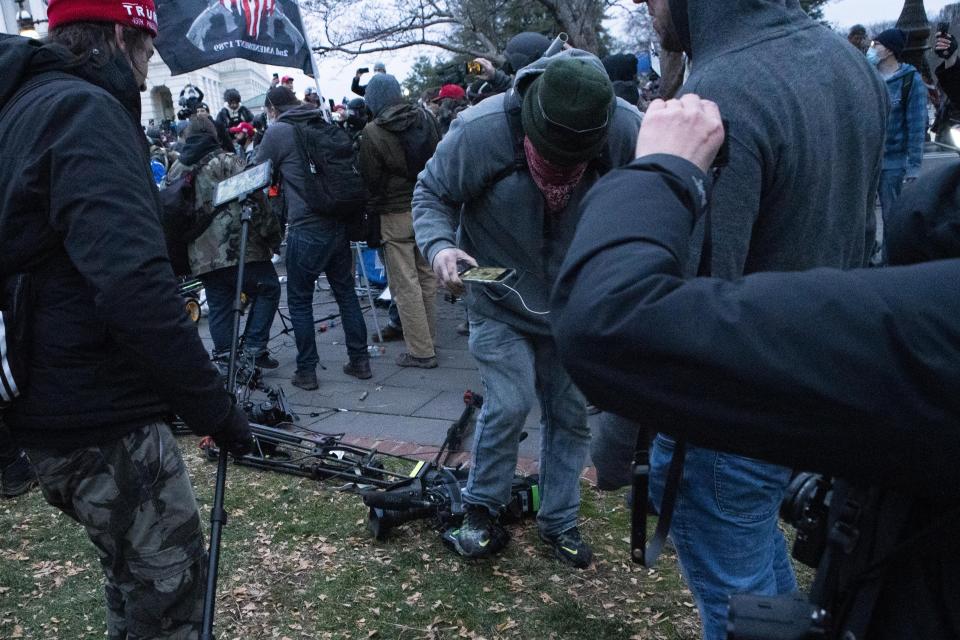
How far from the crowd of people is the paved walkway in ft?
5.09

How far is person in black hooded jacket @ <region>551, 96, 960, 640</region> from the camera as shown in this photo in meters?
0.84

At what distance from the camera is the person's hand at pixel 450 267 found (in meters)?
2.82

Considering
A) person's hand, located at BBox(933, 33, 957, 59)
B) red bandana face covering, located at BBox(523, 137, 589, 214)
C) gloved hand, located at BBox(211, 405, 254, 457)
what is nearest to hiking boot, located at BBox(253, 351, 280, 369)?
red bandana face covering, located at BBox(523, 137, 589, 214)

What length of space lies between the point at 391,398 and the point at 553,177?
10.4 ft

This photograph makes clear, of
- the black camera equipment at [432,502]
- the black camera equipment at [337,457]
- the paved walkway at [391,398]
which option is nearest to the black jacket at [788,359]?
the black camera equipment at [432,502]

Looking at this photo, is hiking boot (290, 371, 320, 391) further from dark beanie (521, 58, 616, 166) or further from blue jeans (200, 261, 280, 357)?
dark beanie (521, 58, 616, 166)

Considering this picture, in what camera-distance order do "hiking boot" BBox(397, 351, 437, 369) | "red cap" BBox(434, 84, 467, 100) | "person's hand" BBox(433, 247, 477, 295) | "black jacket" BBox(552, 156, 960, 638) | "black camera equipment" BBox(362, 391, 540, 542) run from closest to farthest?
"black jacket" BBox(552, 156, 960, 638) → "person's hand" BBox(433, 247, 477, 295) → "black camera equipment" BBox(362, 391, 540, 542) → "hiking boot" BBox(397, 351, 437, 369) → "red cap" BBox(434, 84, 467, 100)

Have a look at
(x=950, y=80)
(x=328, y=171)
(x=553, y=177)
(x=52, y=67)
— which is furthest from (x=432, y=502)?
(x=328, y=171)

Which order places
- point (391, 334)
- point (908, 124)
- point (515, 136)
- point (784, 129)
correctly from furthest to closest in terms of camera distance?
1. point (391, 334)
2. point (908, 124)
3. point (515, 136)
4. point (784, 129)

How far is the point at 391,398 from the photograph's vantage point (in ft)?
18.7

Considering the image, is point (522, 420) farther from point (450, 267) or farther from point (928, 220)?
point (928, 220)

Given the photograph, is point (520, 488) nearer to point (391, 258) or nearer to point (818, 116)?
point (818, 116)

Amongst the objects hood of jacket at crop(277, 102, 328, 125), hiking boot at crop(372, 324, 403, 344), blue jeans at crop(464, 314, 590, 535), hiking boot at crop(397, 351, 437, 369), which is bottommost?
hiking boot at crop(372, 324, 403, 344)

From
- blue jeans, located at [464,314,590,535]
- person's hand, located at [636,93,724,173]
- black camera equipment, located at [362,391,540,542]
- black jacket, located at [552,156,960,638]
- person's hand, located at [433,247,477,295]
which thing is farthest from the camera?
black camera equipment, located at [362,391,540,542]
